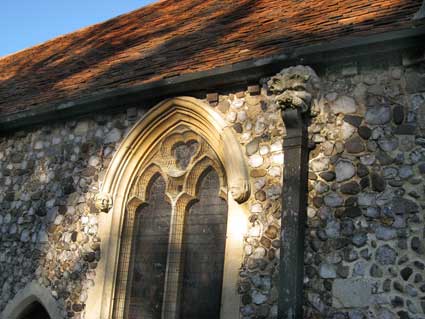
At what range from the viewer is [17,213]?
7.60m

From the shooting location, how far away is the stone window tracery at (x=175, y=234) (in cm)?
599

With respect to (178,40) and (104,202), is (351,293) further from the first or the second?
(178,40)

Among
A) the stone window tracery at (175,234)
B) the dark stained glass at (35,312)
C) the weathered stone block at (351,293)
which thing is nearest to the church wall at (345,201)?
the weathered stone block at (351,293)

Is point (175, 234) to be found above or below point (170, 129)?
below

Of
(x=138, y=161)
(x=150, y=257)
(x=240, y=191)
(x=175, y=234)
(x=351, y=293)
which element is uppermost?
(x=138, y=161)

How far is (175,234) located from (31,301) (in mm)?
2193

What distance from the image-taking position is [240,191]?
5.61 m

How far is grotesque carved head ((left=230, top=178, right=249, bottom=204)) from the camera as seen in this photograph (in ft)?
18.4

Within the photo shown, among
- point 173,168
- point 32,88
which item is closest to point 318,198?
point 173,168

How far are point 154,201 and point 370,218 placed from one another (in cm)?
277

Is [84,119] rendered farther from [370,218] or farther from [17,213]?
[370,218]

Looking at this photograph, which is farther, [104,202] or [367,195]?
[104,202]

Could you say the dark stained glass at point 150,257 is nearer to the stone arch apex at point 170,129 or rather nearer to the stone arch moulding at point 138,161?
the stone arch moulding at point 138,161

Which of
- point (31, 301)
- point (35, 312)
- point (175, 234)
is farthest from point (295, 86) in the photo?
point (35, 312)
